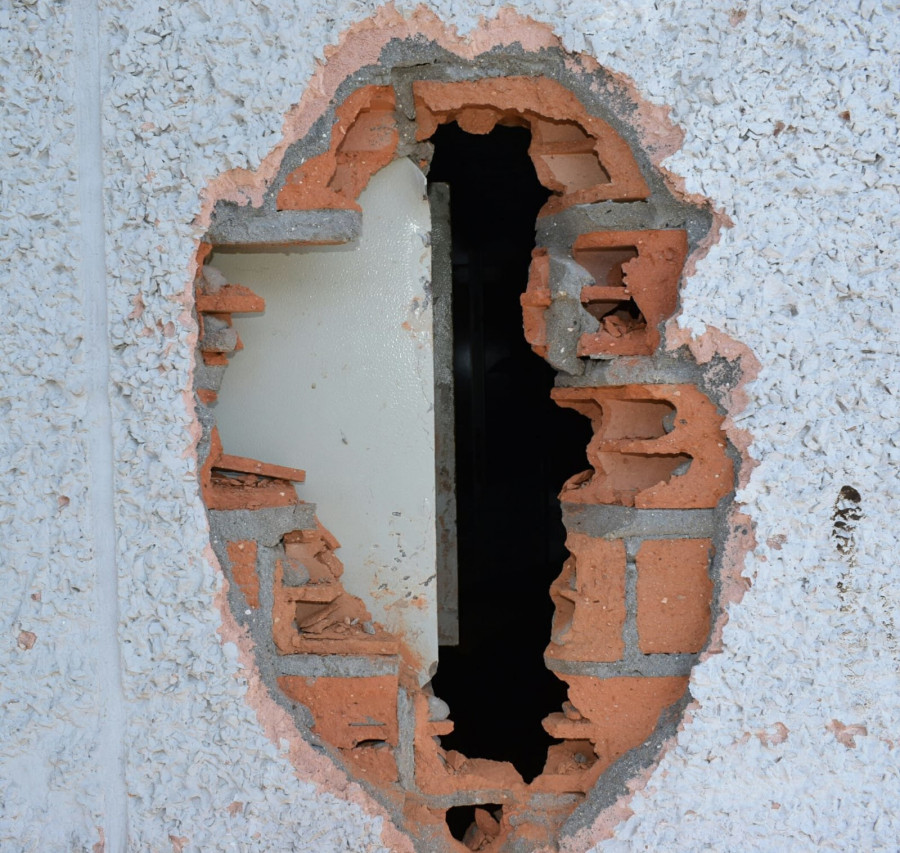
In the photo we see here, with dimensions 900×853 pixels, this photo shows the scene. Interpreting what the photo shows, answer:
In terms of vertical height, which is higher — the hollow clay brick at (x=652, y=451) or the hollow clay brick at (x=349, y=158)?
the hollow clay brick at (x=349, y=158)

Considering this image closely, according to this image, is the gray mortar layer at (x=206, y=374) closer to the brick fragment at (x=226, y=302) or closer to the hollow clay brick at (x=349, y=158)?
the brick fragment at (x=226, y=302)

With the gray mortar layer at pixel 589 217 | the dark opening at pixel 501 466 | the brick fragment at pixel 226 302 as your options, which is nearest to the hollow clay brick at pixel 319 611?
the gray mortar layer at pixel 589 217

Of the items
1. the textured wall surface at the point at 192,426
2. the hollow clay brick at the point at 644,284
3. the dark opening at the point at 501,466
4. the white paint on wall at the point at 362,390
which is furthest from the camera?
the dark opening at the point at 501,466

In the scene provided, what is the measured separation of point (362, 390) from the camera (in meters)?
1.87

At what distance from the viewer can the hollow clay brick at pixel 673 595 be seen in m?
1.60

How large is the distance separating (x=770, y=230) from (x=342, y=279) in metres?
0.86

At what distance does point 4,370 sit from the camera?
154 centimetres

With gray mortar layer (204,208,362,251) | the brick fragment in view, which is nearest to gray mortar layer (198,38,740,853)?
gray mortar layer (204,208,362,251)

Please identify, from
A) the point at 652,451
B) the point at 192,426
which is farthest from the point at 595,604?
the point at 192,426

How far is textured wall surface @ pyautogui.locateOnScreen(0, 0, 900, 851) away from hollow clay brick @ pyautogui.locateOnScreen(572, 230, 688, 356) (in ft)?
0.32

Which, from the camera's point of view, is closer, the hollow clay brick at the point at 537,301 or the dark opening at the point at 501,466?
the hollow clay brick at the point at 537,301

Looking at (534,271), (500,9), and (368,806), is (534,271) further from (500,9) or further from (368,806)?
(368,806)

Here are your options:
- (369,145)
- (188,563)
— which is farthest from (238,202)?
(188,563)

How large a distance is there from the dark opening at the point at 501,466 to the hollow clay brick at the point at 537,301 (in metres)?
1.76
